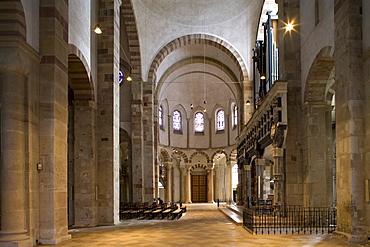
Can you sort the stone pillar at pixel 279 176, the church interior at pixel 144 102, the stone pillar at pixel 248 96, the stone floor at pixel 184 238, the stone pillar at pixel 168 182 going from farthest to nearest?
1. the stone pillar at pixel 168 182
2. the stone pillar at pixel 248 96
3. the stone pillar at pixel 279 176
4. the stone floor at pixel 184 238
5. the church interior at pixel 144 102

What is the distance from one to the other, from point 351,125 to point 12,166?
8.38 meters

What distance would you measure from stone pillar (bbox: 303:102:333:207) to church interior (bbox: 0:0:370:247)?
1.4 inches

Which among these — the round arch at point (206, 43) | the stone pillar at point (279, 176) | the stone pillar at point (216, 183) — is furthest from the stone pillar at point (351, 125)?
the stone pillar at point (216, 183)

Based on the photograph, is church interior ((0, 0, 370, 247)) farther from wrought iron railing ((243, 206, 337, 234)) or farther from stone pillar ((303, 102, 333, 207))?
wrought iron railing ((243, 206, 337, 234))

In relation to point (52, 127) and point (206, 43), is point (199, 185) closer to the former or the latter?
point (206, 43)

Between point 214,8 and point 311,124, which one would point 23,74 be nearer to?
point 311,124

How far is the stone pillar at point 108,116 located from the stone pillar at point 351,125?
8.41 meters

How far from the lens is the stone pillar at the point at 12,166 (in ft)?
32.8

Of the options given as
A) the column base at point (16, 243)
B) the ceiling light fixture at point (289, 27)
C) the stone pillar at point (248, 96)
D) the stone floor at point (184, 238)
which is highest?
the ceiling light fixture at point (289, 27)

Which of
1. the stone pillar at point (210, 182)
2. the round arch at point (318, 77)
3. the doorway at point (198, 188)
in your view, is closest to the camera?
the round arch at point (318, 77)

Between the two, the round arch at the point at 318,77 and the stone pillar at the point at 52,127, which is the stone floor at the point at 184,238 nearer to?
the stone pillar at the point at 52,127

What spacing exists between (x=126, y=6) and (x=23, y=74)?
14.8 metres

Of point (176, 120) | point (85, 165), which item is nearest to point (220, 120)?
point (176, 120)

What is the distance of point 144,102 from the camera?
27.8m
